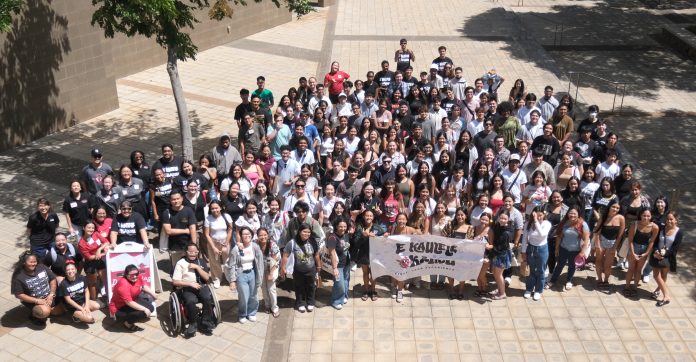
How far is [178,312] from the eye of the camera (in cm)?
891

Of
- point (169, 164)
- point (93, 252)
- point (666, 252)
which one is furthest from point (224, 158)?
point (666, 252)

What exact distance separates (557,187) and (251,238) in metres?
5.21

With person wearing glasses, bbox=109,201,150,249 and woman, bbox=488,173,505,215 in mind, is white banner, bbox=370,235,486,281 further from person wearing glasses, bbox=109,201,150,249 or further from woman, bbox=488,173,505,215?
person wearing glasses, bbox=109,201,150,249

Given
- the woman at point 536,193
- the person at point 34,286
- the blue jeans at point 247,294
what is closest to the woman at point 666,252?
the woman at point 536,193

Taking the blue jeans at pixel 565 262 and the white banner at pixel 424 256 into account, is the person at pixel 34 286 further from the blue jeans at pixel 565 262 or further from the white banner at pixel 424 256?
the blue jeans at pixel 565 262

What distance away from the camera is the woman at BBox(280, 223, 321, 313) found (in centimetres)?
931

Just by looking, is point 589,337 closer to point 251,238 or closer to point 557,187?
point 557,187

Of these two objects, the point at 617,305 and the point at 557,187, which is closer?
the point at 617,305

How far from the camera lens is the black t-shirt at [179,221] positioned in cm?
982

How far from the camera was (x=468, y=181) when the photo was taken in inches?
438

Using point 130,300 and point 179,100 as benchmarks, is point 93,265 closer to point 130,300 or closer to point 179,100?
point 130,300

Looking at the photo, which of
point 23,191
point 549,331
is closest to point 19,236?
point 23,191

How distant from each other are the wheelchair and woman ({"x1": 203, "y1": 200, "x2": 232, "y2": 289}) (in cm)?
85

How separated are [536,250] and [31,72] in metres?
11.8
